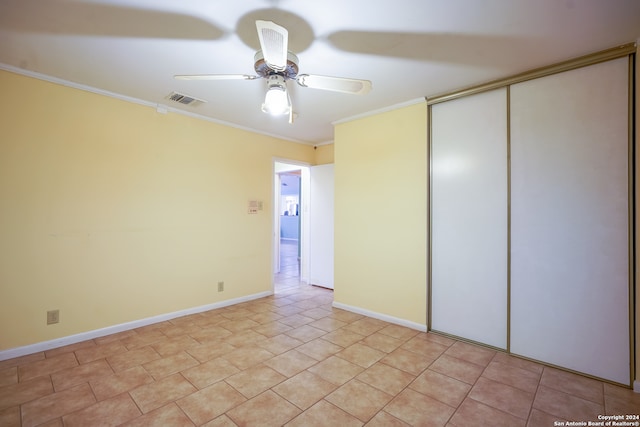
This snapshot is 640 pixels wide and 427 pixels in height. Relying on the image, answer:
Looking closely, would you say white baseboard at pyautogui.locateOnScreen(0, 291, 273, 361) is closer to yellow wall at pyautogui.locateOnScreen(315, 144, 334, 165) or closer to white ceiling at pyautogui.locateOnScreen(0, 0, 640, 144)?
white ceiling at pyautogui.locateOnScreen(0, 0, 640, 144)

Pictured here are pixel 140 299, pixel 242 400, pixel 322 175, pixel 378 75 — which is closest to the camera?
pixel 242 400

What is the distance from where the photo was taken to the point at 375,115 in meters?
3.78

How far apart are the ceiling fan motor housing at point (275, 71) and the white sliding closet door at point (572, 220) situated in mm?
2127

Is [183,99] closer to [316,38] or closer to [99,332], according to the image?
[316,38]

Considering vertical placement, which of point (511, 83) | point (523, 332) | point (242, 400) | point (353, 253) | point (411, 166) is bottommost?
point (242, 400)

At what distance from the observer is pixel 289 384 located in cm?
230

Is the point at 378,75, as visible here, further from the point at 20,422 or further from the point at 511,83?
the point at 20,422

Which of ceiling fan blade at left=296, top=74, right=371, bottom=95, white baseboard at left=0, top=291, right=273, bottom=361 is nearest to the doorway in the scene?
white baseboard at left=0, top=291, right=273, bottom=361

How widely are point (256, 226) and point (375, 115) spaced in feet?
7.99

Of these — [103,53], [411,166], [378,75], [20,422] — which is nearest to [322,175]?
[411,166]

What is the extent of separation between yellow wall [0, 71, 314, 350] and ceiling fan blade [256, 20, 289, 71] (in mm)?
2423

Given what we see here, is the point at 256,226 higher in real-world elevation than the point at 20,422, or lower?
higher

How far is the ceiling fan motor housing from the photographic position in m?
2.13

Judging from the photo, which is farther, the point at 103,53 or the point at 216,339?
the point at 216,339
